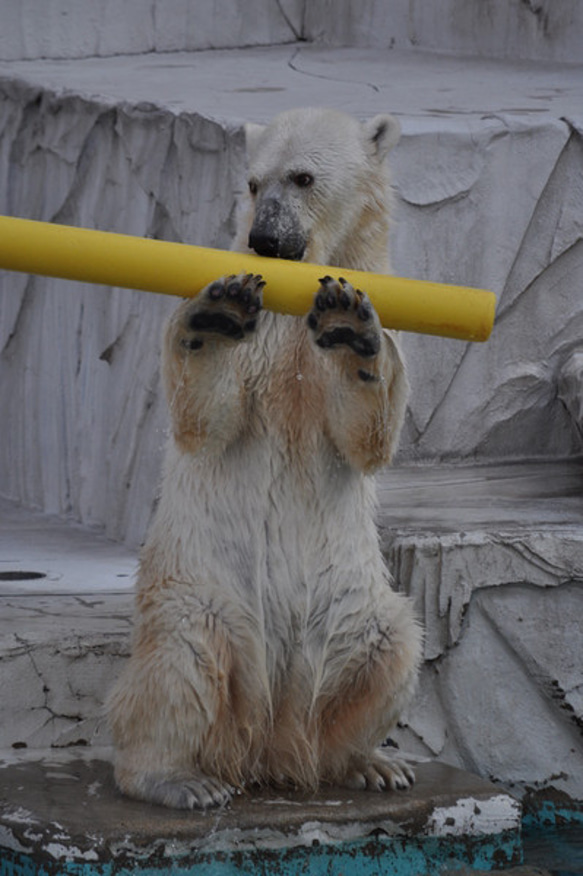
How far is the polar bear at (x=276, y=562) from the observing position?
3.71 metres

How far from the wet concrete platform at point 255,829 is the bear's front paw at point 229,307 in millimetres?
1133

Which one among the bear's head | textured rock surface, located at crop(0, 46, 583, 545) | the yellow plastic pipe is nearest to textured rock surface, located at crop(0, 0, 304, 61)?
textured rock surface, located at crop(0, 46, 583, 545)

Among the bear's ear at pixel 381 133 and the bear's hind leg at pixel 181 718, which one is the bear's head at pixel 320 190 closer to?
the bear's ear at pixel 381 133

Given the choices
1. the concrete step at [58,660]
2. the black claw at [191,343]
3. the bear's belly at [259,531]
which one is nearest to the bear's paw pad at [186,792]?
the bear's belly at [259,531]

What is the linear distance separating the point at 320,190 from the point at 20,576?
229 cm

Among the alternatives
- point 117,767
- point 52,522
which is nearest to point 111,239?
point 117,767

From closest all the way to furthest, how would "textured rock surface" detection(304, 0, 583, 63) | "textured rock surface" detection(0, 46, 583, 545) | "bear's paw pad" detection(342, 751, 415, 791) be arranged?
"bear's paw pad" detection(342, 751, 415, 791) → "textured rock surface" detection(0, 46, 583, 545) → "textured rock surface" detection(304, 0, 583, 63)

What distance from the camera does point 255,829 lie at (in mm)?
3666

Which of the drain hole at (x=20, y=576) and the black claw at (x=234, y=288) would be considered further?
the drain hole at (x=20, y=576)

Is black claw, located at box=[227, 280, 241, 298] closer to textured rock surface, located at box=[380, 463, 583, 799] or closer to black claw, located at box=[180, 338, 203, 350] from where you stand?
black claw, located at box=[180, 338, 203, 350]

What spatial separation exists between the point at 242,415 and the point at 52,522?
3.29m

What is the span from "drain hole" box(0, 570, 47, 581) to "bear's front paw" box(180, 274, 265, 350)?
91.6 inches

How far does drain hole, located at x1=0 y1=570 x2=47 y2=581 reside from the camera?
18.2 ft

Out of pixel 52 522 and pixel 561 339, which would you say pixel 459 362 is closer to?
pixel 561 339
